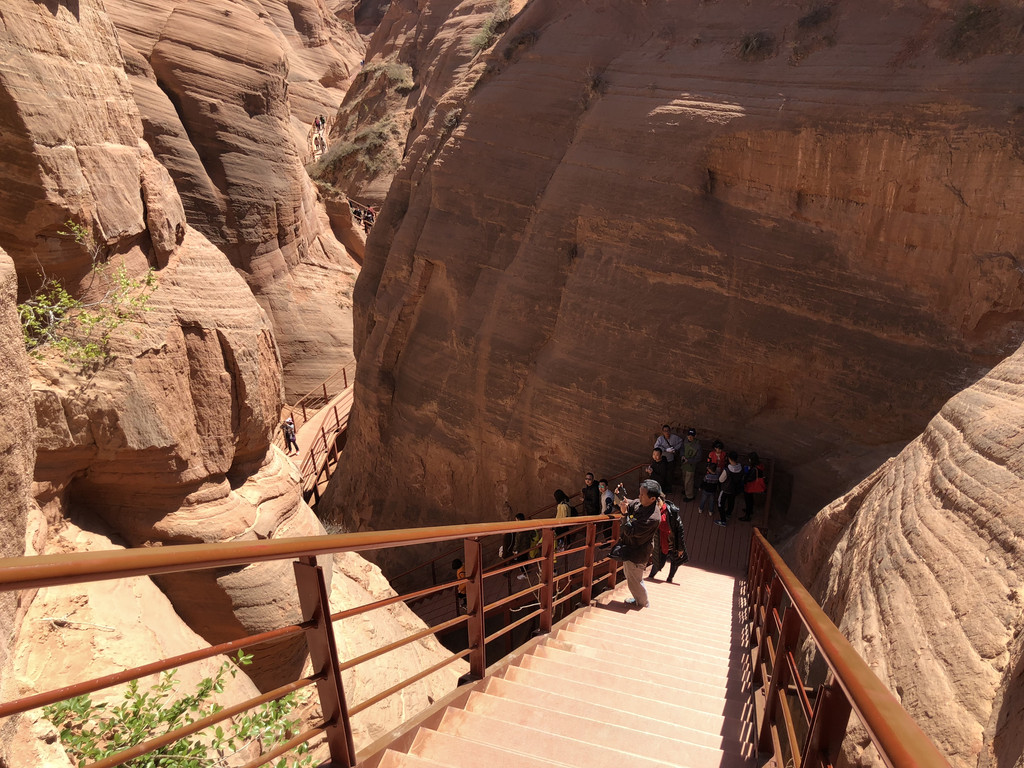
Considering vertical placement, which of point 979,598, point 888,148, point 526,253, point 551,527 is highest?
point 888,148

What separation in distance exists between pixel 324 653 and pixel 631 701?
7.27 ft

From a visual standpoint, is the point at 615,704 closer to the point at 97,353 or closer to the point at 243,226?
the point at 97,353

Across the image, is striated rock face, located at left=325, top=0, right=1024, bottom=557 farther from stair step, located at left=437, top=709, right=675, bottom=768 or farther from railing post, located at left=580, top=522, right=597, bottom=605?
stair step, located at left=437, top=709, right=675, bottom=768

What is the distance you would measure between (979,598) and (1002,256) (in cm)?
810

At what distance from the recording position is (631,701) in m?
4.02

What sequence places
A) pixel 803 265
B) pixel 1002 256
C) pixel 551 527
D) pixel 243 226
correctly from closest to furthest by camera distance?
pixel 551 527
pixel 1002 256
pixel 803 265
pixel 243 226

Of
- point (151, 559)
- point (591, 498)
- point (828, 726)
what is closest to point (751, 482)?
point (591, 498)

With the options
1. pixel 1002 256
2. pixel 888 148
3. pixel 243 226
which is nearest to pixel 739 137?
pixel 888 148

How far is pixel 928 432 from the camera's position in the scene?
5.84 m

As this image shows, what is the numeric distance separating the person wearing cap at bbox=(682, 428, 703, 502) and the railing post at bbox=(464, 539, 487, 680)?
765 cm

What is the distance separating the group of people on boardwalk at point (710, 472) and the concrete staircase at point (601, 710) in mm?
4695

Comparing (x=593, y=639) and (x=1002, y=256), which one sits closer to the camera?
(x=593, y=639)

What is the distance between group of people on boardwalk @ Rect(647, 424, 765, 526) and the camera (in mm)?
10477

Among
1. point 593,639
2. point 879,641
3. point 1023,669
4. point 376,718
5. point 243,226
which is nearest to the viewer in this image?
point 1023,669
